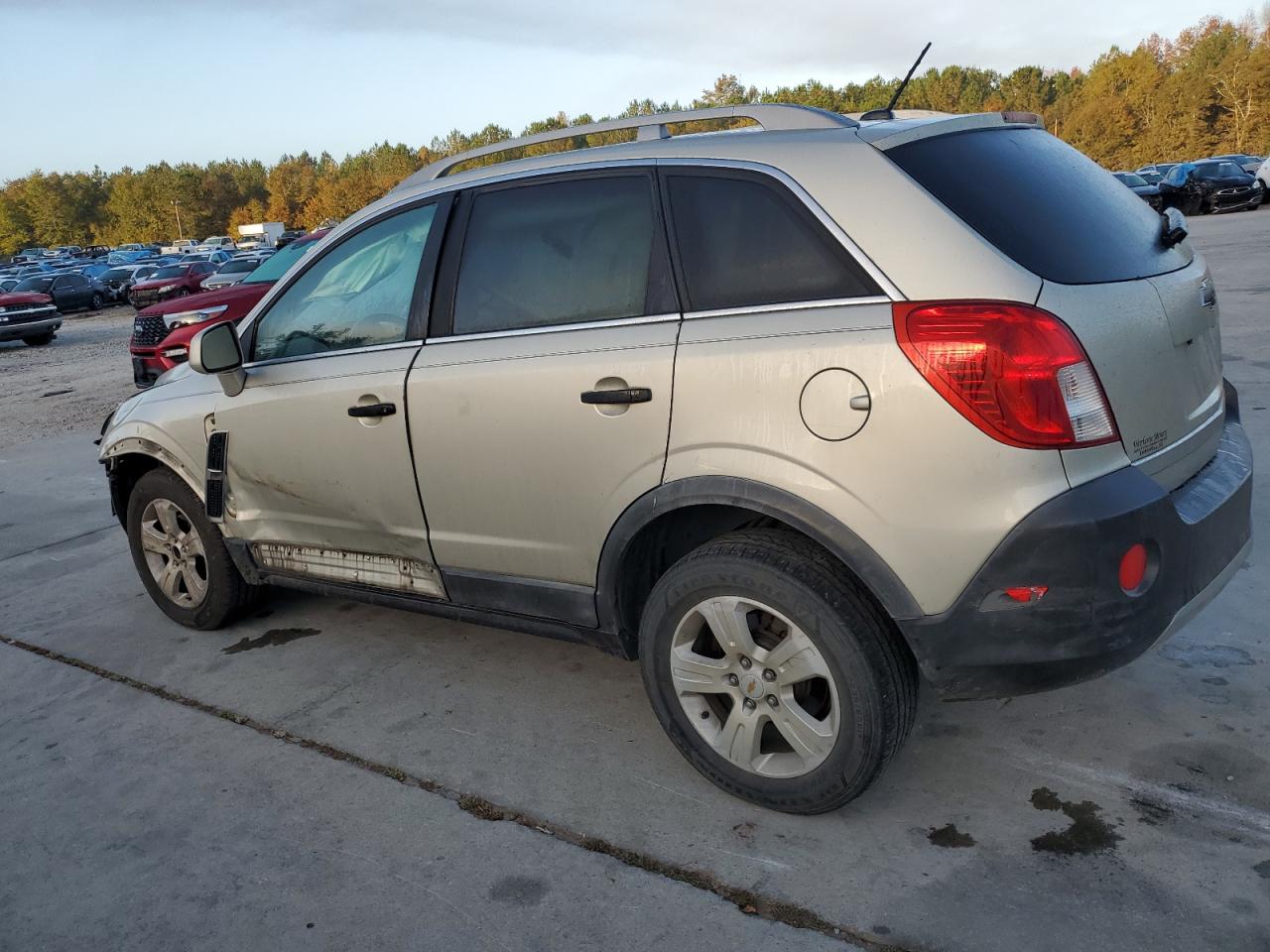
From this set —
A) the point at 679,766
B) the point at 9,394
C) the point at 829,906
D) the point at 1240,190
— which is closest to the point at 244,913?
the point at 679,766

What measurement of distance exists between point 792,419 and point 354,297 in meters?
1.95

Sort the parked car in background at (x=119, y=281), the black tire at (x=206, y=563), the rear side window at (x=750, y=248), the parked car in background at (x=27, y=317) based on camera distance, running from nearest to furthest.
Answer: the rear side window at (x=750, y=248) → the black tire at (x=206, y=563) → the parked car in background at (x=27, y=317) → the parked car in background at (x=119, y=281)

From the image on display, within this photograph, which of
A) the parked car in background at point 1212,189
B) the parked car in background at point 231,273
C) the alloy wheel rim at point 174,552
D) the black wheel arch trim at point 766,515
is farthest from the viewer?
the parked car in background at point 1212,189

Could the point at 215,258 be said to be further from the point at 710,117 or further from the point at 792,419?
the point at 792,419

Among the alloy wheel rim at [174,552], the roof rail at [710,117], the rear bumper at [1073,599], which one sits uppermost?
the roof rail at [710,117]

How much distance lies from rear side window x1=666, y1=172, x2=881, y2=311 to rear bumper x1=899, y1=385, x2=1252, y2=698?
74cm

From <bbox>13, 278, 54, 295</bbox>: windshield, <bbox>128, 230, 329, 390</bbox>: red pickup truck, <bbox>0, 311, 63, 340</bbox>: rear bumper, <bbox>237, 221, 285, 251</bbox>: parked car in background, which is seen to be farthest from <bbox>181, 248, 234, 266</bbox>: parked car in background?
<bbox>237, 221, 285, 251</bbox>: parked car in background

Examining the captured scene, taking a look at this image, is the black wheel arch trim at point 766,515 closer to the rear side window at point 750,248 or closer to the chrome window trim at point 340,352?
the rear side window at point 750,248

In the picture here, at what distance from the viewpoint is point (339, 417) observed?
3.77m

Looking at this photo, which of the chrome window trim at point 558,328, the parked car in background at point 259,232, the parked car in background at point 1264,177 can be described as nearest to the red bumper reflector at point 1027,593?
the chrome window trim at point 558,328

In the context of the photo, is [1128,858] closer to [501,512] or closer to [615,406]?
[615,406]

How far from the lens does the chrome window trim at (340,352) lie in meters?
3.65

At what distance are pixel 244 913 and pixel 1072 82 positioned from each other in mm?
128477

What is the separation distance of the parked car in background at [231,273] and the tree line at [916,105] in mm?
33081
